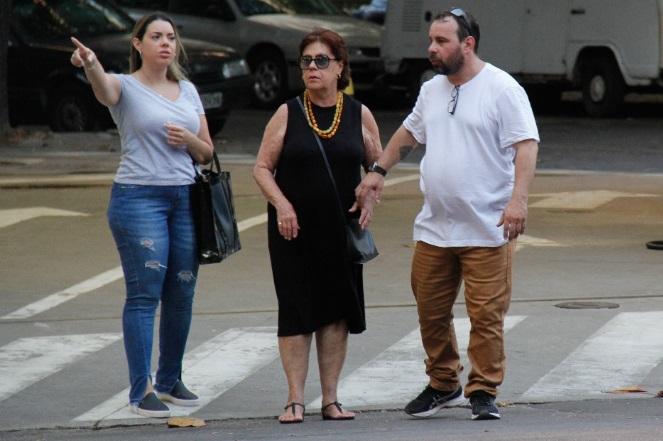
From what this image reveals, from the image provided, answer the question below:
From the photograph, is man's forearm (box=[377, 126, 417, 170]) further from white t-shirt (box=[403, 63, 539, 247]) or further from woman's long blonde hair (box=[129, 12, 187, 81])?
woman's long blonde hair (box=[129, 12, 187, 81])

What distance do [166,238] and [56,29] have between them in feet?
45.3

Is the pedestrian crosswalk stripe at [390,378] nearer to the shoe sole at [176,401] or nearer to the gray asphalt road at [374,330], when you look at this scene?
the gray asphalt road at [374,330]

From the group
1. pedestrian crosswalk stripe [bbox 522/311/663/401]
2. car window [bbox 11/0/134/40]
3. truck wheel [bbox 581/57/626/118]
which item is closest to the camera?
pedestrian crosswalk stripe [bbox 522/311/663/401]

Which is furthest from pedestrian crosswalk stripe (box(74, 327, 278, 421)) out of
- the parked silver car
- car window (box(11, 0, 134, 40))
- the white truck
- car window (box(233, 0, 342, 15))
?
car window (box(233, 0, 342, 15))

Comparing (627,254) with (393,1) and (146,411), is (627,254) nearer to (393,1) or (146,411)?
(146,411)

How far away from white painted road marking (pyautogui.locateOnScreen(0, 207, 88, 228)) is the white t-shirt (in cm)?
683

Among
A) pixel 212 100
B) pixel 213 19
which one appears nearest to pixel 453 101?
pixel 212 100

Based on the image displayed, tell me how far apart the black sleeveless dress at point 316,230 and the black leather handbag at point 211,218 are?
0.33m

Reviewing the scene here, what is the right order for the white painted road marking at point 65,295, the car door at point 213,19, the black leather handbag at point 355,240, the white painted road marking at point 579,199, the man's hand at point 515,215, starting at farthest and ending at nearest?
the car door at point 213,19 < the white painted road marking at point 579,199 < the white painted road marking at point 65,295 < the black leather handbag at point 355,240 < the man's hand at point 515,215

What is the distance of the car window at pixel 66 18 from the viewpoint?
67.9 ft

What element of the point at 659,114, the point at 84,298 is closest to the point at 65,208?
the point at 84,298

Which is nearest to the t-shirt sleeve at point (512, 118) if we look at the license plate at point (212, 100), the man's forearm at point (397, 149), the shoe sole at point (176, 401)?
the man's forearm at point (397, 149)

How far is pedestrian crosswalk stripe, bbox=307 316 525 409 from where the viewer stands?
7762mm

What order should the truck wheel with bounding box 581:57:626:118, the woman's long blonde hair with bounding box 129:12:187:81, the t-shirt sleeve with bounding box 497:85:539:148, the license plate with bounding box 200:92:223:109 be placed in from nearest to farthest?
the t-shirt sleeve with bounding box 497:85:539:148 < the woman's long blonde hair with bounding box 129:12:187:81 < the license plate with bounding box 200:92:223:109 < the truck wheel with bounding box 581:57:626:118
